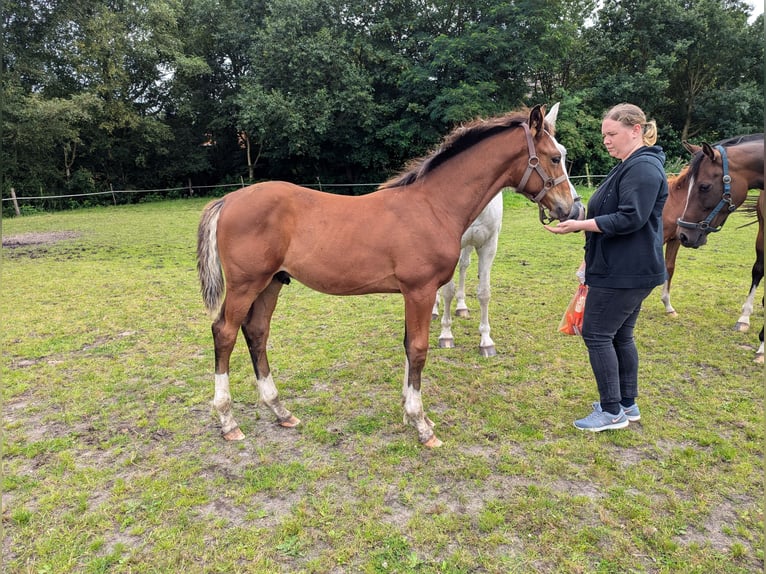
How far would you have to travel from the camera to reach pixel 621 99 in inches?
898

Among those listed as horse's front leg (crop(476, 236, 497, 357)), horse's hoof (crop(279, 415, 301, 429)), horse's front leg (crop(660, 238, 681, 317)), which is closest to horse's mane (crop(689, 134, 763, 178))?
horse's front leg (crop(660, 238, 681, 317))

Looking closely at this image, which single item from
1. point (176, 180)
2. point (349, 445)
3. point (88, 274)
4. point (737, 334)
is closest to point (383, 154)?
point (176, 180)

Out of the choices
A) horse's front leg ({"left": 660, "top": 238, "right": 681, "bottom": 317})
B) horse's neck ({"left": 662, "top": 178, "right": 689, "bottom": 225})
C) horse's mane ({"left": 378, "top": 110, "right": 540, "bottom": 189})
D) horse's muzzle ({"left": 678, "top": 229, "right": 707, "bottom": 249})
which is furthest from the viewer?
horse's front leg ({"left": 660, "top": 238, "right": 681, "bottom": 317})

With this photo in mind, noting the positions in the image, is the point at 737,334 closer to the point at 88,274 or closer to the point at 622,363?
the point at 622,363

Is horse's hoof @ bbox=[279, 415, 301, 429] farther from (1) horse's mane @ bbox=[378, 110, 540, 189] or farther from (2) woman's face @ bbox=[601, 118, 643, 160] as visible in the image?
(2) woman's face @ bbox=[601, 118, 643, 160]

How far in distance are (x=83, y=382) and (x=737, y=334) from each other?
6.80 m

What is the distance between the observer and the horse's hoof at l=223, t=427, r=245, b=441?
3053mm

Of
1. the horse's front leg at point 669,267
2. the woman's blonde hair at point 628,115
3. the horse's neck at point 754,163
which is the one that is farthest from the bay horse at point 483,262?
the horse's front leg at point 669,267

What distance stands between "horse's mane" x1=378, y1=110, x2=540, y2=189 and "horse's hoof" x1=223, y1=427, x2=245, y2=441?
2128 millimetres

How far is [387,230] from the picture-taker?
→ 2.91m

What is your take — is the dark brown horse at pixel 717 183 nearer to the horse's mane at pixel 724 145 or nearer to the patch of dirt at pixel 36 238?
the horse's mane at pixel 724 145

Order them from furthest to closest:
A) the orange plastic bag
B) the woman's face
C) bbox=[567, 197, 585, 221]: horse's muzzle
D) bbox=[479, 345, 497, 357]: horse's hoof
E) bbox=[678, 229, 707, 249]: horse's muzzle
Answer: bbox=[479, 345, 497, 357]: horse's hoof < bbox=[678, 229, 707, 249]: horse's muzzle < the orange plastic bag < bbox=[567, 197, 585, 221]: horse's muzzle < the woman's face

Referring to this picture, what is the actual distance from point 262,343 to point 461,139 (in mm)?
2115

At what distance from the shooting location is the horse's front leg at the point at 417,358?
2947 millimetres
